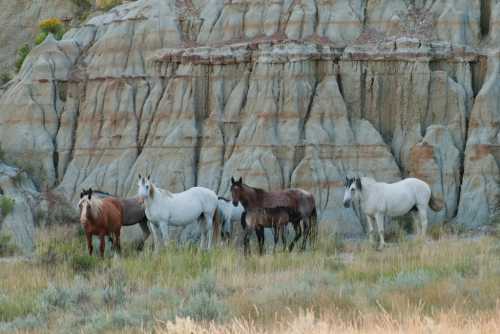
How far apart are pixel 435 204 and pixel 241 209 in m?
6.99

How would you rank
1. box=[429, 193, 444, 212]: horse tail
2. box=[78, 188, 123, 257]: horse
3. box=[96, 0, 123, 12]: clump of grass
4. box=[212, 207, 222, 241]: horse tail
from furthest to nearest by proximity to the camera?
box=[96, 0, 123, 12]: clump of grass, box=[429, 193, 444, 212]: horse tail, box=[212, 207, 222, 241]: horse tail, box=[78, 188, 123, 257]: horse

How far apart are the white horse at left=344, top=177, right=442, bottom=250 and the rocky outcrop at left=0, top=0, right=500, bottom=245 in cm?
266

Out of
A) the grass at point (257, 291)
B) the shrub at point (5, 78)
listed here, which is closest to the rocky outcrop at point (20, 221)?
the grass at point (257, 291)

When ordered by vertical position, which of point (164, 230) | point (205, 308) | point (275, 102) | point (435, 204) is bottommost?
point (435, 204)

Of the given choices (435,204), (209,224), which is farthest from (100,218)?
(435,204)

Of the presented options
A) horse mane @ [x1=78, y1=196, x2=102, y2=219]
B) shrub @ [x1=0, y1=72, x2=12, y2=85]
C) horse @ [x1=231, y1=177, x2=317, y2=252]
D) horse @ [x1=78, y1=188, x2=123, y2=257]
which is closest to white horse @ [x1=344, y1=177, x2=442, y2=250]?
horse @ [x1=231, y1=177, x2=317, y2=252]

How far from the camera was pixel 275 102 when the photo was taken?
122 ft

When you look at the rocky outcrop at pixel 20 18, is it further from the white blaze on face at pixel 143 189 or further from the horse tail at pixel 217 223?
the white blaze on face at pixel 143 189

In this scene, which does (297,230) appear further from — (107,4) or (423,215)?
(107,4)

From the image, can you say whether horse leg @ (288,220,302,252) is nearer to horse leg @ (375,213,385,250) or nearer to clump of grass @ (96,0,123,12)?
horse leg @ (375,213,385,250)

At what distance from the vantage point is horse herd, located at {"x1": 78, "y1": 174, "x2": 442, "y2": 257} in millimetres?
30297

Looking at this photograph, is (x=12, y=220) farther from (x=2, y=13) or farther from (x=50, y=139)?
(x=2, y=13)

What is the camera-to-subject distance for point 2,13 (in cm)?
6419

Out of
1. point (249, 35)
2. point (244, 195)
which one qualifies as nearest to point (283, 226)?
point (244, 195)
